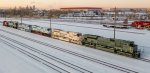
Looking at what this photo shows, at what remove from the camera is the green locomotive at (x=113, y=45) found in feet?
111

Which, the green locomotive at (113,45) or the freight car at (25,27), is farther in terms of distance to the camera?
the freight car at (25,27)

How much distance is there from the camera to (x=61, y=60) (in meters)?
32.7

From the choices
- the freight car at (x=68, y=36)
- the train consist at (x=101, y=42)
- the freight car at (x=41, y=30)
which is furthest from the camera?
the freight car at (x=41, y=30)

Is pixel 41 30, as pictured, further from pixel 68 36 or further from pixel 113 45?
pixel 113 45

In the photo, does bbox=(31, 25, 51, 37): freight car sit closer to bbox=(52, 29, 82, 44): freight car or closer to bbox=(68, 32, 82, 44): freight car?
bbox=(52, 29, 82, 44): freight car

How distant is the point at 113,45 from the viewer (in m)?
36.7

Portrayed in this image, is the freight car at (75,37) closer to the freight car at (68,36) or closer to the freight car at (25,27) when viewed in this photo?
the freight car at (68,36)

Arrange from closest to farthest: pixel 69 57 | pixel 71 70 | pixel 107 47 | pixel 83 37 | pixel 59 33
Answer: pixel 71 70 → pixel 69 57 → pixel 107 47 → pixel 83 37 → pixel 59 33

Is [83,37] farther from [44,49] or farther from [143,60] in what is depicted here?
[143,60]

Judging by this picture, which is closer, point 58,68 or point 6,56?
point 58,68

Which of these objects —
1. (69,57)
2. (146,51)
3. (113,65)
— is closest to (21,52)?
(69,57)

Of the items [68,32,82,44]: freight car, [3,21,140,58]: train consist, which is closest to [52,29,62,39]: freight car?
[3,21,140,58]: train consist

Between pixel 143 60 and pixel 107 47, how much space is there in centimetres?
651

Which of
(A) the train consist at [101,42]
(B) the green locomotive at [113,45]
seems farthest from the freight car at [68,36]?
(B) the green locomotive at [113,45]
